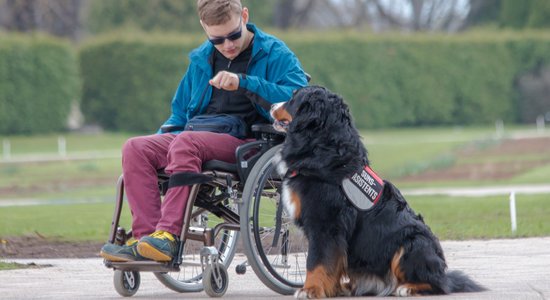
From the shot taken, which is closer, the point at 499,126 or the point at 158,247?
the point at 158,247

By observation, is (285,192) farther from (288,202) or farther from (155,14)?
(155,14)

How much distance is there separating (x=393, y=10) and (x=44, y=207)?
43.6 metres

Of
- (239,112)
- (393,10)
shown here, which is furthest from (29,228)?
(393,10)

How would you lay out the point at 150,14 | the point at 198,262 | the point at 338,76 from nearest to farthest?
1. the point at 198,262
2. the point at 338,76
3. the point at 150,14

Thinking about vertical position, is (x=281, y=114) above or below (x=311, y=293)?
above

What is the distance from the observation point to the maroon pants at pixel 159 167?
6145 mm

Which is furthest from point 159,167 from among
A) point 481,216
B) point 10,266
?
point 481,216

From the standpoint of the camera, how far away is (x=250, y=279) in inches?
298

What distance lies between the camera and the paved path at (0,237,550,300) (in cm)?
648

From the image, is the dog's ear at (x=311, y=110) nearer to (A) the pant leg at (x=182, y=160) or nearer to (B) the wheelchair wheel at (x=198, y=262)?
(A) the pant leg at (x=182, y=160)

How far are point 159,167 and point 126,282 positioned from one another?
0.74m

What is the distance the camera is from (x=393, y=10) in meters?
57.9

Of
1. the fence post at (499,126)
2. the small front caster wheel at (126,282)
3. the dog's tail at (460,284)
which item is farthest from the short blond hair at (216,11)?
the fence post at (499,126)

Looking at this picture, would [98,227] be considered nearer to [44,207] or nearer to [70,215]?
[70,215]
